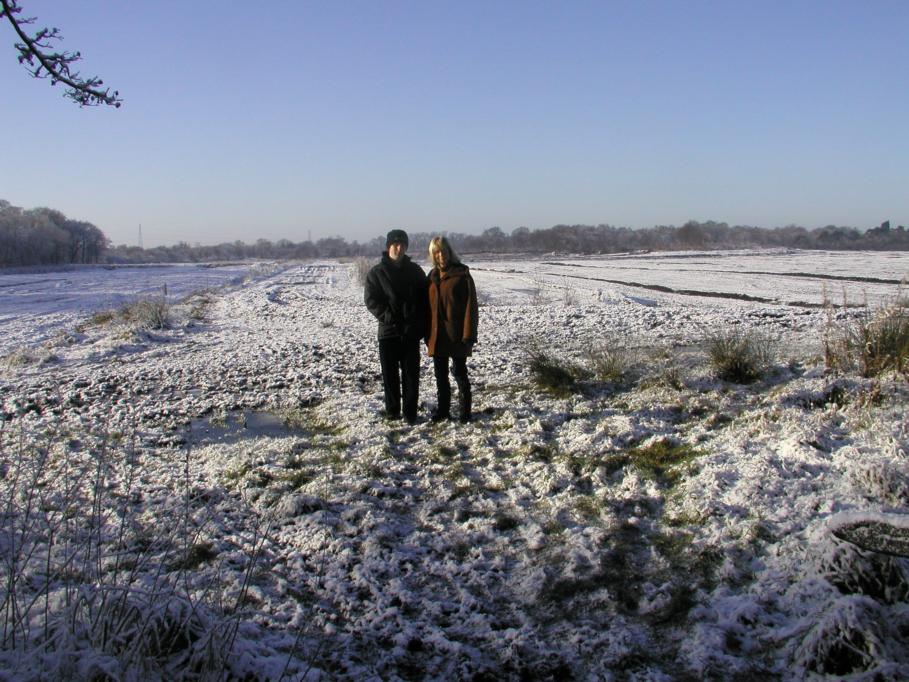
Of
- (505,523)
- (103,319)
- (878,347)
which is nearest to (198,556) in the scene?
(505,523)

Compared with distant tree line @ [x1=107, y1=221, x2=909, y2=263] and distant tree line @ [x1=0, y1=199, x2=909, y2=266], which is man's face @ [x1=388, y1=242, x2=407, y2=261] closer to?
distant tree line @ [x1=0, y1=199, x2=909, y2=266]

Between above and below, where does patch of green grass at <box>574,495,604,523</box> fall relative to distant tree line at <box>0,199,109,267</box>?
below

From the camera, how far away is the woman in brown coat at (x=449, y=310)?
6070mm

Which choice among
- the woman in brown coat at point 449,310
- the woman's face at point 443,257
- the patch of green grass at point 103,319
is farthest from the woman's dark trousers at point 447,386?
the patch of green grass at point 103,319

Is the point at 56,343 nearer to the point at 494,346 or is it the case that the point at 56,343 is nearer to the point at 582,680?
the point at 494,346

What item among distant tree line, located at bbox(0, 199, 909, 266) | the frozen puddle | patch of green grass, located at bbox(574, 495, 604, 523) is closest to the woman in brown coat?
the frozen puddle

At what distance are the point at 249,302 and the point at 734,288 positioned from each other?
18.1 m

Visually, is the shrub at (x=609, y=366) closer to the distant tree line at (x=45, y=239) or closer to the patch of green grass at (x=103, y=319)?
the patch of green grass at (x=103, y=319)

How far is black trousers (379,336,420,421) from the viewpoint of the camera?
6.40m

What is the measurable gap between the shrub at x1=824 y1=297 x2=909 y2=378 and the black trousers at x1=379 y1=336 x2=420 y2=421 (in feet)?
13.4

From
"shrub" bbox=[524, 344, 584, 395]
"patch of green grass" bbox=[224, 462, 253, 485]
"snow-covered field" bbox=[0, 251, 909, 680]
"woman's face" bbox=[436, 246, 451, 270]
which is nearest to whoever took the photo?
"snow-covered field" bbox=[0, 251, 909, 680]

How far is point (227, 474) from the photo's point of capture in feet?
18.0

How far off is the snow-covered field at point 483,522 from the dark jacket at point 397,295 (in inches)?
41.5

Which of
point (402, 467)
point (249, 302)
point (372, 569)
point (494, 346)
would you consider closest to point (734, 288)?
point (494, 346)
